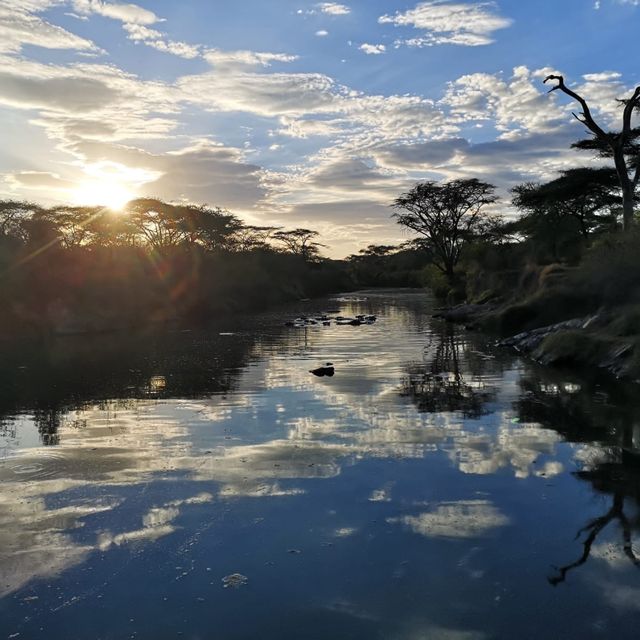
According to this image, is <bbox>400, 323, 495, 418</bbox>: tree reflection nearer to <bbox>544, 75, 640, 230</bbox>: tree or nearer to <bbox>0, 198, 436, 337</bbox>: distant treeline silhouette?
<bbox>544, 75, 640, 230</bbox>: tree

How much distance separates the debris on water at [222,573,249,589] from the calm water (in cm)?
4

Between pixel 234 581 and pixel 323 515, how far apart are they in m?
1.47

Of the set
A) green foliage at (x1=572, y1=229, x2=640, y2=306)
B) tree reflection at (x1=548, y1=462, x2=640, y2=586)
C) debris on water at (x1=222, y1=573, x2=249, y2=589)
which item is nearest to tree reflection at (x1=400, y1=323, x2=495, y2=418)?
tree reflection at (x1=548, y1=462, x2=640, y2=586)

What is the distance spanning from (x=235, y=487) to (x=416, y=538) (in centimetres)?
226

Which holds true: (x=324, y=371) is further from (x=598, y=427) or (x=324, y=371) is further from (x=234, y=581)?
(x=234, y=581)

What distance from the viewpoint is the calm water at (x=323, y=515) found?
176 inches

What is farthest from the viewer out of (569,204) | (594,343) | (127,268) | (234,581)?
(127,268)

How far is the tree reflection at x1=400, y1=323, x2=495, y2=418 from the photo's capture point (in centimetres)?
1160

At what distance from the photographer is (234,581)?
4941mm

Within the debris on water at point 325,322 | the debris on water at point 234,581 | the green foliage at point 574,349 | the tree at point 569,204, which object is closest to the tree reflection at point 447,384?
the green foliage at point 574,349

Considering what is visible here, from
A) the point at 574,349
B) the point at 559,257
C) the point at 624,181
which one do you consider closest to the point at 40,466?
the point at 574,349

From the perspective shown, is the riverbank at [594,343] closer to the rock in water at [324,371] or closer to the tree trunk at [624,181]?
the rock in water at [324,371]

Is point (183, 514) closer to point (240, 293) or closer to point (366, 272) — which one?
point (240, 293)

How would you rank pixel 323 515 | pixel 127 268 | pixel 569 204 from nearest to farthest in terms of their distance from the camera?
pixel 323 515, pixel 569 204, pixel 127 268
